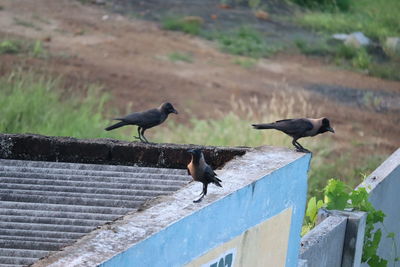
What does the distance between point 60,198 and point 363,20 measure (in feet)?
74.3

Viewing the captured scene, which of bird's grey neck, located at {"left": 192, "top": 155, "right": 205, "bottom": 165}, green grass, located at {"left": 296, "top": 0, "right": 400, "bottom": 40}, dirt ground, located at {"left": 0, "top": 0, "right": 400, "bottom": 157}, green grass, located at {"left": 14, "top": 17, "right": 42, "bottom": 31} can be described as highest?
bird's grey neck, located at {"left": 192, "top": 155, "right": 205, "bottom": 165}

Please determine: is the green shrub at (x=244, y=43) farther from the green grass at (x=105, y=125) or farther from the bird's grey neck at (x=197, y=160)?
the bird's grey neck at (x=197, y=160)

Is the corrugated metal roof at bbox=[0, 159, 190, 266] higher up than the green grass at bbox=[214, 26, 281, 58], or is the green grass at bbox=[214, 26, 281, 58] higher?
the corrugated metal roof at bbox=[0, 159, 190, 266]

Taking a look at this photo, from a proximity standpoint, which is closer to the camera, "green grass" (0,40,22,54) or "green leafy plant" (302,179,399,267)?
"green leafy plant" (302,179,399,267)

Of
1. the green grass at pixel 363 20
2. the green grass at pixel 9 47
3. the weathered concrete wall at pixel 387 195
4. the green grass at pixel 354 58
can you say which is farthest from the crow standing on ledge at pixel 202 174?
the green grass at pixel 363 20

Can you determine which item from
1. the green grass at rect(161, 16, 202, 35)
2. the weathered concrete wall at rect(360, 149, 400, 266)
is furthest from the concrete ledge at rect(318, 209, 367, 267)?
the green grass at rect(161, 16, 202, 35)

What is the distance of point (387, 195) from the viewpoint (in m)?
10.5

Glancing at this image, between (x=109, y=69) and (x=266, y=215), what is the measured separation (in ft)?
54.8

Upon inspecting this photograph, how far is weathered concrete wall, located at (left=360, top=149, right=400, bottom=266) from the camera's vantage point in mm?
9984

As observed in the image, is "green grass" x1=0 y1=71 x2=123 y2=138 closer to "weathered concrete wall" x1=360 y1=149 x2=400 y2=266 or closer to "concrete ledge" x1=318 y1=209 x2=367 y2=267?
"weathered concrete wall" x1=360 y1=149 x2=400 y2=266

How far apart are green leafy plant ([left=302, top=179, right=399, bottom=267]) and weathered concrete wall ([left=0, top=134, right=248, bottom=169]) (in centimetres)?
207

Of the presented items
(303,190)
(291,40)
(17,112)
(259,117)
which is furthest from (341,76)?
(303,190)

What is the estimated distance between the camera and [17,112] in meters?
15.2

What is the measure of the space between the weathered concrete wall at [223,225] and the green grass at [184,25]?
19.3 metres
